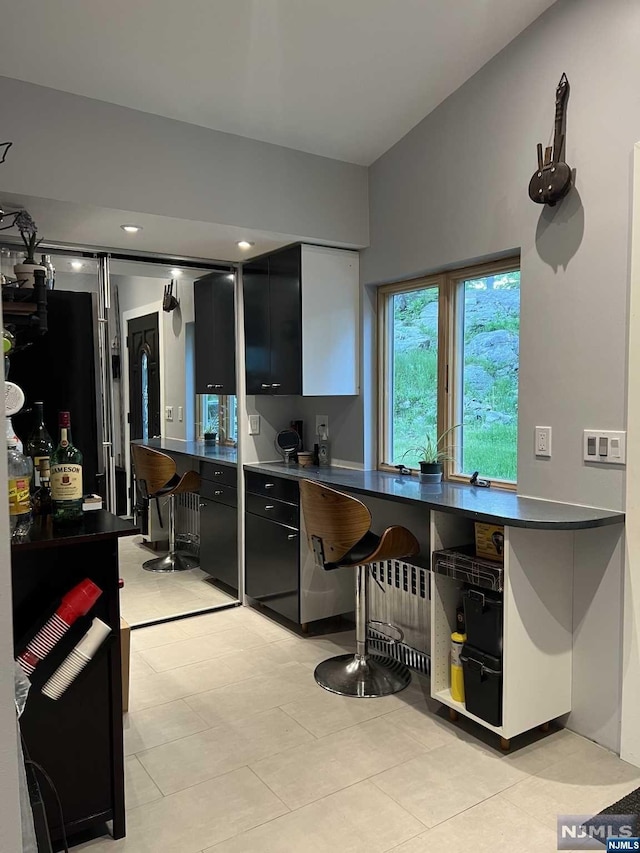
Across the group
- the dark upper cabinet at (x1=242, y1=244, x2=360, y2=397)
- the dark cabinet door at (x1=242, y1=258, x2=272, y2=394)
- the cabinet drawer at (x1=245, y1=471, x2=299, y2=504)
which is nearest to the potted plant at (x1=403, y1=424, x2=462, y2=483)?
the dark upper cabinet at (x1=242, y1=244, x2=360, y2=397)

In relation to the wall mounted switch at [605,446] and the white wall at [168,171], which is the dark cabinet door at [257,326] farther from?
the wall mounted switch at [605,446]

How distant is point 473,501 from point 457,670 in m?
0.69

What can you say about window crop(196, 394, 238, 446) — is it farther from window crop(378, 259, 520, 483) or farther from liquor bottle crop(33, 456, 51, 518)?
liquor bottle crop(33, 456, 51, 518)

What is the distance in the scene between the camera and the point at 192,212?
10.0ft

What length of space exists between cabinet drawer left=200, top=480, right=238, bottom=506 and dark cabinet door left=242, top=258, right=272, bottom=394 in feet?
2.13

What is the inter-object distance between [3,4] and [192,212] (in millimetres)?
1055

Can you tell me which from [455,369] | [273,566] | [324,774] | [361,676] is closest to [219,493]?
[273,566]

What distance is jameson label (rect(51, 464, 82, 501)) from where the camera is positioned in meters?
1.97

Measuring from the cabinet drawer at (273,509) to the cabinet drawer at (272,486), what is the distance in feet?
0.10

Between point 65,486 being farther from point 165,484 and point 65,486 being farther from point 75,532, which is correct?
point 165,484

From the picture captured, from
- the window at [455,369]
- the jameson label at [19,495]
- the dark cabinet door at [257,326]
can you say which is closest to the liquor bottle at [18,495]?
the jameson label at [19,495]

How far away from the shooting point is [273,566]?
3.76 metres

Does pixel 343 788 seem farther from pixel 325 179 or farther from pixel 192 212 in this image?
pixel 325 179

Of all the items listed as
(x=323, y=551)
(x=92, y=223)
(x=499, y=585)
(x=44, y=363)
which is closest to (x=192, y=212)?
(x=92, y=223)
